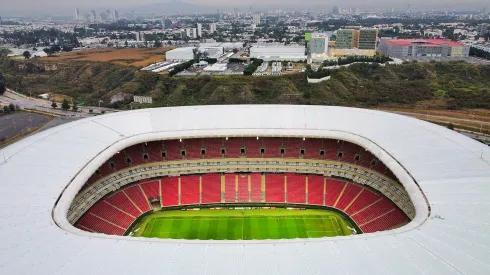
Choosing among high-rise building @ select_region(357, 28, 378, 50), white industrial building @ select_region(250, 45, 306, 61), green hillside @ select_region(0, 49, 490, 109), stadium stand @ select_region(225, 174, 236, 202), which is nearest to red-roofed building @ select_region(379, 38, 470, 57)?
high-rise building @ select_region(357, 28, 378, 50)

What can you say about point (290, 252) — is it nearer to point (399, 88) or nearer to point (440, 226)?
point (440, 226)

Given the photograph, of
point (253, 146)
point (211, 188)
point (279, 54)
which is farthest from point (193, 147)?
point (279, 54)

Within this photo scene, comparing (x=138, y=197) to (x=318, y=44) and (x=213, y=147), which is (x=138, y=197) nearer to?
(x=213, y=147)

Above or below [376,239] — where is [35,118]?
below

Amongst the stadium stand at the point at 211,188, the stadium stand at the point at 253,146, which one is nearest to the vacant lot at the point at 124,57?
the stadium stand at the point at 211,188

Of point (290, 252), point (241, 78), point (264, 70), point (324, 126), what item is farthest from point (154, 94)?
point (290, 252)

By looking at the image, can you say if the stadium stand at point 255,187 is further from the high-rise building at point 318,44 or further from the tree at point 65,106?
the high-rise building at point 318,44
